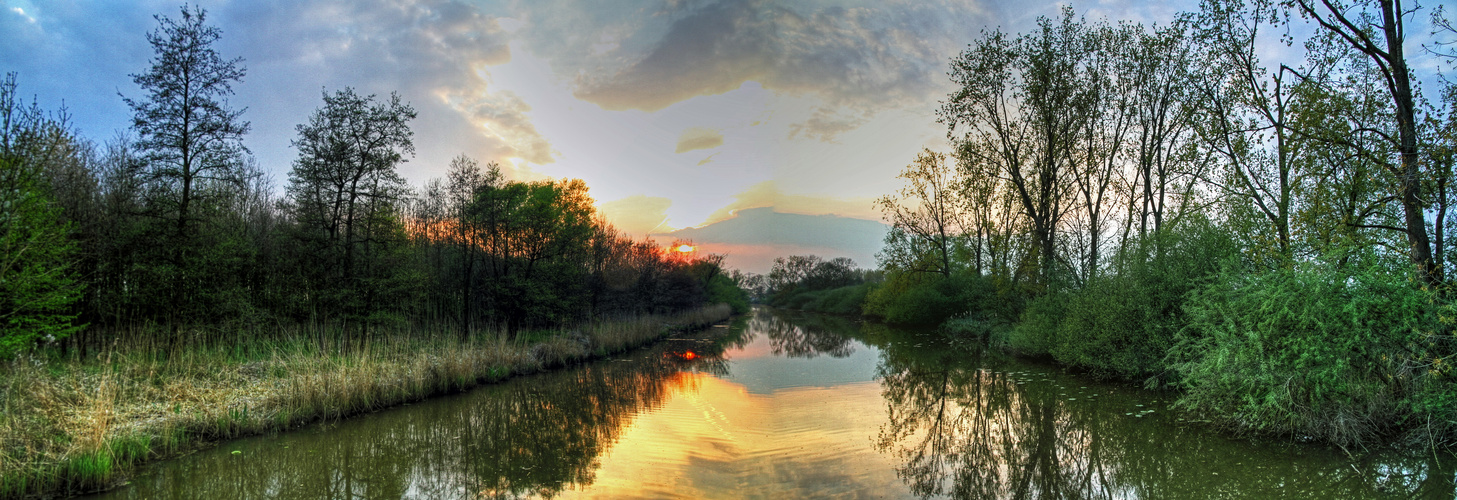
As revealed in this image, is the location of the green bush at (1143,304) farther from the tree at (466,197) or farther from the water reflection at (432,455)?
the tree at (466,197)

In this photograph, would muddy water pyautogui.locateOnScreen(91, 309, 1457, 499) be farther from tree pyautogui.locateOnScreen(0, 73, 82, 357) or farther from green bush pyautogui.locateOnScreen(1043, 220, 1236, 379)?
tree pyautogui.locateOnScreen(0, 73, 82, 357)

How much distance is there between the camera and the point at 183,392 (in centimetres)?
930

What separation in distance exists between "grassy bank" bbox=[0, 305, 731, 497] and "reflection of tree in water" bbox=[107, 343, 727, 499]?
1.63 ft

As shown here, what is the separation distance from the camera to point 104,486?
6.16 meters

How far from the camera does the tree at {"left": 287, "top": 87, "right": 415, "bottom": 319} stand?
1576 centimetres

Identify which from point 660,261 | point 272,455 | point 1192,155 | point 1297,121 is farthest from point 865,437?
point 660,261

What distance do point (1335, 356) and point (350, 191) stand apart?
1975 centimetres

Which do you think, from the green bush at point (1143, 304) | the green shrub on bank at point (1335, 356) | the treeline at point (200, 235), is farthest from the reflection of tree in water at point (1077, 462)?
the treeline at point (200, 235)

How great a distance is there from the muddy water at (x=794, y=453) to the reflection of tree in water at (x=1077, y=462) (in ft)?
0.10

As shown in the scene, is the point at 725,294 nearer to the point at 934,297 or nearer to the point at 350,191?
the point at 934,297

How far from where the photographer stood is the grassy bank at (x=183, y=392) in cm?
618

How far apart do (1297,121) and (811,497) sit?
12.4 m

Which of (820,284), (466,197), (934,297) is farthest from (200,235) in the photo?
(820,284)

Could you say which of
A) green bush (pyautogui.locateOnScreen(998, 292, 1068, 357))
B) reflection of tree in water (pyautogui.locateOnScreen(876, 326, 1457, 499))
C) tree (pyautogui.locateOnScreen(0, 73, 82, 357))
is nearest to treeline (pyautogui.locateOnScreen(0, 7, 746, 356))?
tree (pyautogui.locateOnScreen(0, 73, 82, 357))
